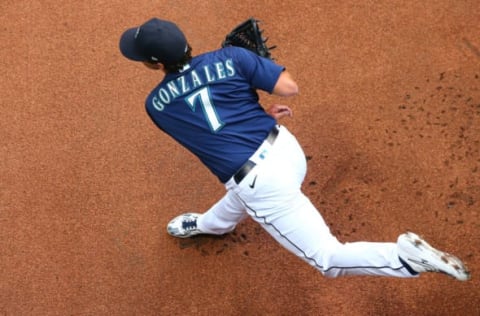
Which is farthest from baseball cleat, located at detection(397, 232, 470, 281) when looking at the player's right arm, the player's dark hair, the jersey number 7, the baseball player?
the player's dark hair

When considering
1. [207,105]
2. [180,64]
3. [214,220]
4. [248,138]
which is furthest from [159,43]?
[214,220]

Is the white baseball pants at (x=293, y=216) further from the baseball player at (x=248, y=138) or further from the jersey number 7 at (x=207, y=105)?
the jersey number 7 at (x=207, y=105)

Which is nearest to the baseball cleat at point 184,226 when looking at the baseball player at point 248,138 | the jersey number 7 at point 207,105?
the baseball player at point 248,138

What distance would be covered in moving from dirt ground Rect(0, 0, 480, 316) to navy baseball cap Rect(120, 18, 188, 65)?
1.18m

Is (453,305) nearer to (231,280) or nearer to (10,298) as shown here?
(231,280)

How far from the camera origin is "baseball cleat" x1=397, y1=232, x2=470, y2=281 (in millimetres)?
1983

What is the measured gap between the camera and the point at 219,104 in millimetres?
2105

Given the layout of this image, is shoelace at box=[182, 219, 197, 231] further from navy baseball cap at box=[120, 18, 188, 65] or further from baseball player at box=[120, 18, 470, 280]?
navy baseball cap at box=[120, 18, 188, 65]

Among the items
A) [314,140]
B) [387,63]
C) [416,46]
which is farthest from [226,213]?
[416,46]

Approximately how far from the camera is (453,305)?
8.35 feet

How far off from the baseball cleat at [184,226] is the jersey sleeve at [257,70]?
1.01m

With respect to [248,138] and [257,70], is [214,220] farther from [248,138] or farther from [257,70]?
[257,70]

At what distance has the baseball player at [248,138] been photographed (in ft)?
6.72

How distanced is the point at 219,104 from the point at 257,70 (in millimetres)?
205
